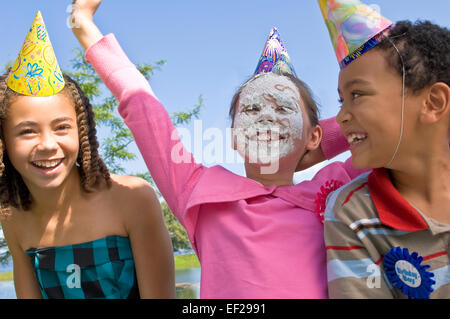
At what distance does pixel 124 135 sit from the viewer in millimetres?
7270

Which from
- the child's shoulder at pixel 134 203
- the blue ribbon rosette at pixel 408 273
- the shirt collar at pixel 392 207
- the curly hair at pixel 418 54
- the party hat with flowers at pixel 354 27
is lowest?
the blue ribbon rosette at pixel 408 273

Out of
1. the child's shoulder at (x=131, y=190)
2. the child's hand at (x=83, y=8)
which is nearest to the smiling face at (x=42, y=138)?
the child's shoulder at (x=131, y=190)

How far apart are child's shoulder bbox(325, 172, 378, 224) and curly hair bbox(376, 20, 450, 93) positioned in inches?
14.6

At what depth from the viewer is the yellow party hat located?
1880mm

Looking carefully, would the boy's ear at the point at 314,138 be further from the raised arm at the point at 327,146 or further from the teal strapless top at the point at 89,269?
the teal strapless top at the point at 89,269

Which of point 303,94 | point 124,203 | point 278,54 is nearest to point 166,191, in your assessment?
point 124,203

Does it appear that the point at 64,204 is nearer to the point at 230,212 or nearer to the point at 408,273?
the point at 230,212

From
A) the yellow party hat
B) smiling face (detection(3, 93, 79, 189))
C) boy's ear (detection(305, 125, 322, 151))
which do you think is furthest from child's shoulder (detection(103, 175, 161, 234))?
boy's ear (detection(305, 125, 322, 151))

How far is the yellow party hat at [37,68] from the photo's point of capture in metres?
1.88

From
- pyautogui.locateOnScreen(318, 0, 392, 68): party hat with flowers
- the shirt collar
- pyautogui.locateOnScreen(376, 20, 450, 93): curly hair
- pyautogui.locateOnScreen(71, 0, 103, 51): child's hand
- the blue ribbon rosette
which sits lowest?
the blue ribbon rosette

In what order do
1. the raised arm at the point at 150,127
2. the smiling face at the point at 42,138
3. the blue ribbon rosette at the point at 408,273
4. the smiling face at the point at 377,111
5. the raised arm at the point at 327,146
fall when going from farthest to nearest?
the raised arm at the point at 327,146 → the smiling face at the point at 42,138 → the raised arm at the point at 150,127 → the smiling face at the point at 377,111 → the blue ribbon rosette at the point at 408,273

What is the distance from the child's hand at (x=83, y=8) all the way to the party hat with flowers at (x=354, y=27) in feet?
3.28

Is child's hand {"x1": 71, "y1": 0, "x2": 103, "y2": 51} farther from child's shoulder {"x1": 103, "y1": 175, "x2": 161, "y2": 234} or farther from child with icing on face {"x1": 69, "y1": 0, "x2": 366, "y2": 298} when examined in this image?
child's shoulder {"x1": 103, "y1": 175, "x2": 161, "y2": 234}

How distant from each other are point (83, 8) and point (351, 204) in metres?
1.36
